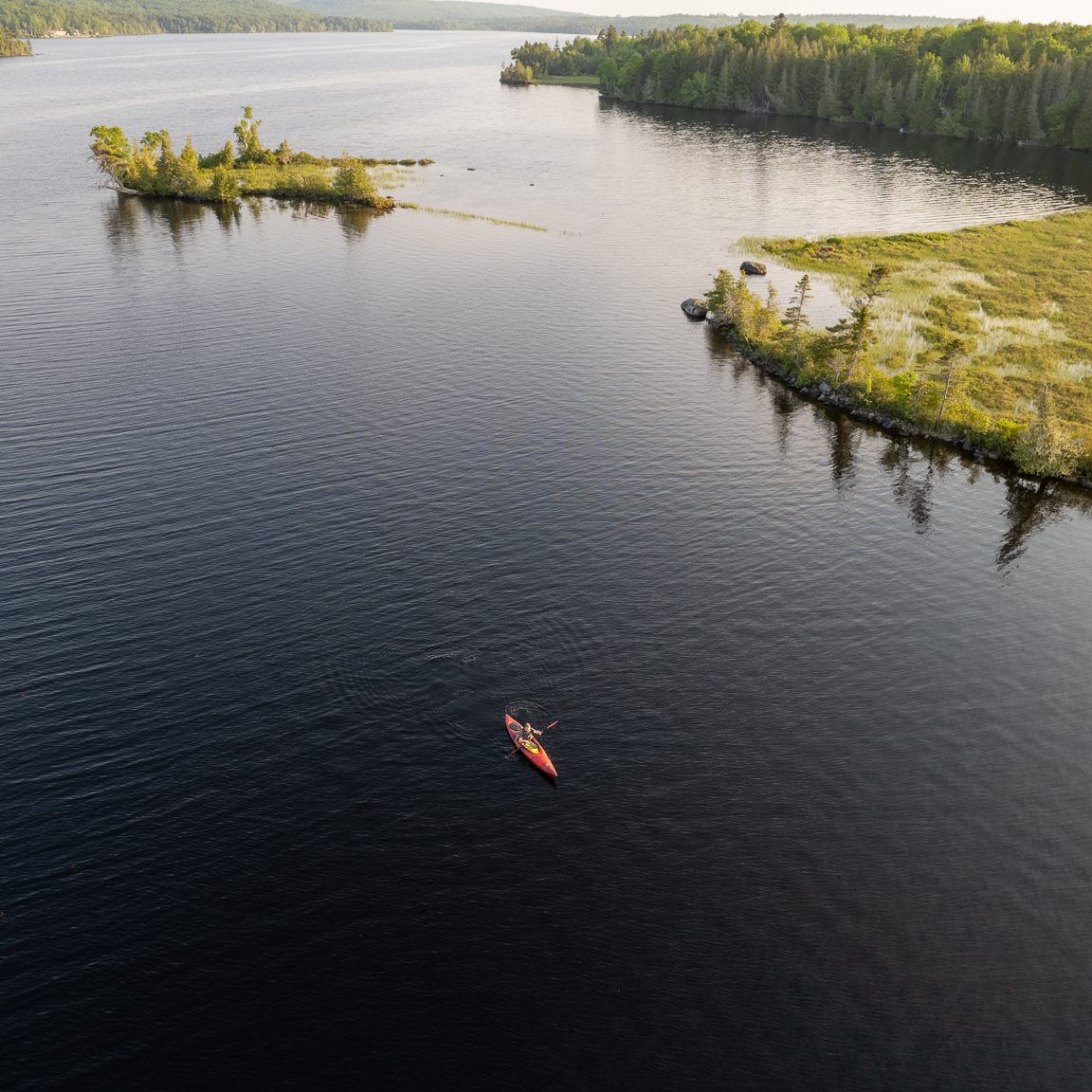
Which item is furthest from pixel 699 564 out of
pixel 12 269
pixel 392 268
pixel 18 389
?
pixel 12 269

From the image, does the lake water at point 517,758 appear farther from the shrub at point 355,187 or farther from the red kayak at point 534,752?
the shrub at point 355,187

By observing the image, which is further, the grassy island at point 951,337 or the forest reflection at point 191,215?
the forest reflection at point 191,215

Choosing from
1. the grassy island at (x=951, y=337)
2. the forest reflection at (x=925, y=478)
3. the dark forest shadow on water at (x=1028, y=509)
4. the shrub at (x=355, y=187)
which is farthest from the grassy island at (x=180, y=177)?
the dark forest shadow on water at (x=1028, y=509)

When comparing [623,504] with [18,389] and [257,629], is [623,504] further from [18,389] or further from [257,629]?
[18,389]

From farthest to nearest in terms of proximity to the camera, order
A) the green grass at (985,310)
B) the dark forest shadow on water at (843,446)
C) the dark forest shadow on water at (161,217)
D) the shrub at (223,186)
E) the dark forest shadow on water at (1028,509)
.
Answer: the shrub at (223,186)
the dark forest shadow on water at (161,217)
the green grass at (985,310)
the dark forest shadow on water at (843,446)
the dark forest shadow on water at (1028,509)

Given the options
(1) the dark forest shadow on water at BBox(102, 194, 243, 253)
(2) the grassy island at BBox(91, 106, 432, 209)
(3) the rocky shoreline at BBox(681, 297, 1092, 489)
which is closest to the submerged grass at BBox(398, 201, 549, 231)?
(2) the grassy island at BBox(91, 106, 432, 209)

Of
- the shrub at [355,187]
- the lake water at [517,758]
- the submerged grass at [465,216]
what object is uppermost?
the shrub at [355,187]

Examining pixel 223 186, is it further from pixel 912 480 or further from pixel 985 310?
pixel 912 480

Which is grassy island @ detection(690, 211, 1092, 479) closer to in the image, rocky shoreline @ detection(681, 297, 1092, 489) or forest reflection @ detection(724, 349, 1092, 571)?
rocky shoreline @ detection(681, 297, 1092, 489)
